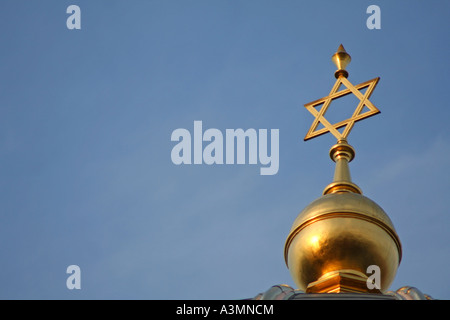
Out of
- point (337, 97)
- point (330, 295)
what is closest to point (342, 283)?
point (330, 295)

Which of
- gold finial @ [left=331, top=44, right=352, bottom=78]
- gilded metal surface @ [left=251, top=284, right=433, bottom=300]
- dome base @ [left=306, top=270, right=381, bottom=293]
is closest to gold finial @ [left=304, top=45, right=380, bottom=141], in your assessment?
gold finial @ [left=331, top=44, right=352, bottom=78]

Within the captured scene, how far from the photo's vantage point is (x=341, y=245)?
22.4 metres

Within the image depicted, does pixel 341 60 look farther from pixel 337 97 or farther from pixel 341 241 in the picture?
pixel 341 241

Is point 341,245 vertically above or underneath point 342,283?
above

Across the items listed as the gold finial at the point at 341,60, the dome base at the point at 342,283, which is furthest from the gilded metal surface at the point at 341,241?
the gold finial at the point at 341,60

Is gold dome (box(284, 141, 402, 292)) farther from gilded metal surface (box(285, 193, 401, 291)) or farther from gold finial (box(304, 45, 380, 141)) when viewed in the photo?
gold finial (box(304, 45, 380, 141))

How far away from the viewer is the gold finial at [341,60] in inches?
1072

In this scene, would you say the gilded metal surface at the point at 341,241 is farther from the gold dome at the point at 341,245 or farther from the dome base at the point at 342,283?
the dome base at the point at 342,283

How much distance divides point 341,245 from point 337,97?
545 cm
